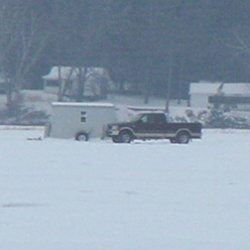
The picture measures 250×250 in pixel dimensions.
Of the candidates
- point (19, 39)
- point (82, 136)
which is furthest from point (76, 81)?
point (82, 136)

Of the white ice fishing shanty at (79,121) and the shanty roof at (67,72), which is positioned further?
the shanty roof at (67,72)

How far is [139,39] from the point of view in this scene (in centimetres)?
9412

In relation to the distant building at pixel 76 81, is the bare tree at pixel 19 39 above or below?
above

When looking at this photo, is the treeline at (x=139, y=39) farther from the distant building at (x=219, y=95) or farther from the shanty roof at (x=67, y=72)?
the distant building at (x=219, y=95)

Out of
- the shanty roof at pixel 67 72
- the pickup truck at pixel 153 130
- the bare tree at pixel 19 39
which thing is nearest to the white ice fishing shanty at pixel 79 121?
the pickup truck at pixel 153 130

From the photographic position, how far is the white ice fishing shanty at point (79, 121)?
4784cm

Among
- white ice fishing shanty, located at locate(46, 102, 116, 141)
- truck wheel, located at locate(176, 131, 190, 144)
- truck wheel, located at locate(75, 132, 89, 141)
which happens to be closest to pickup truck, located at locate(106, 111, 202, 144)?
truck wheel, located at locate(176, 131, 190, 144)

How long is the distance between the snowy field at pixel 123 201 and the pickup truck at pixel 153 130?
10371 millimetres

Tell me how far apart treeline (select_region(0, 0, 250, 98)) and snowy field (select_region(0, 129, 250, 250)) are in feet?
186

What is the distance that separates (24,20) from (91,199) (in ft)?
229

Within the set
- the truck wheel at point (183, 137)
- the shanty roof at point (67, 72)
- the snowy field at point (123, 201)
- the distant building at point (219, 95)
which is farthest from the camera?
the shanty roof at point (67, 72)

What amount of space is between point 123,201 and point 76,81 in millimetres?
67076

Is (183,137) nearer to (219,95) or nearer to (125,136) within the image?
(125,136)

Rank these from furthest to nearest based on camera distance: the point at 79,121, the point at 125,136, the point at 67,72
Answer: the point at 67,72 → the point at 79,121 → the point at 125,136
